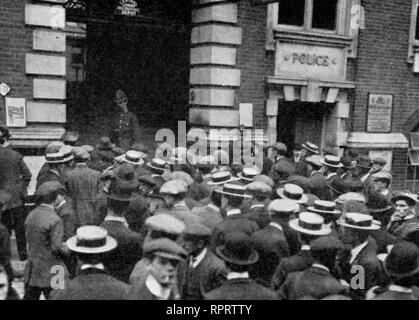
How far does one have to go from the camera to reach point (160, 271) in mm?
3600

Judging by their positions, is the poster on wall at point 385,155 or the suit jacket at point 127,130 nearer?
the suit jacket at point 127,130

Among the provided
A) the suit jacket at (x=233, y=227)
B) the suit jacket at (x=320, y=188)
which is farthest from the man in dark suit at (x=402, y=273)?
the suit jacket at (x=320, y=188)

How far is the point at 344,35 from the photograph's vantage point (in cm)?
1221

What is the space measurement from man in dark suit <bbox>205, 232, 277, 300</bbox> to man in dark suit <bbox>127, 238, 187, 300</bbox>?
35cm

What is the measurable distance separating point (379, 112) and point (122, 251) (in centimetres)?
977

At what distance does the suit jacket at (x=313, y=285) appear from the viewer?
385 centimetres

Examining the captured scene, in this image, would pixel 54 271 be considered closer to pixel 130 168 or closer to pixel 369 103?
pixel 130 168

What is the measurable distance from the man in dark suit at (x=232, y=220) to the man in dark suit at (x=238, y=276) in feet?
2.21

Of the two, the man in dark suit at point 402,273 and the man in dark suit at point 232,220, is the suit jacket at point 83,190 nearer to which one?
the man in dark suit at point 232,220

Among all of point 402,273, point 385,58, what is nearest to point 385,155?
point 385,58

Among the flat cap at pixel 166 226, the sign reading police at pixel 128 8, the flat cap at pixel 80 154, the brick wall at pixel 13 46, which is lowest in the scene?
the flat cap at pixel 166 226

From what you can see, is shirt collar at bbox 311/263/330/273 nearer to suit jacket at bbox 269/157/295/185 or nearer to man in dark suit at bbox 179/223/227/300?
man in dark suit at bbox 179/223/227/300

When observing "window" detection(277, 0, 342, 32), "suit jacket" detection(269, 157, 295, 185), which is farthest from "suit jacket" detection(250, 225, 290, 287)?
"window" detection(277, 0, 342, 32)

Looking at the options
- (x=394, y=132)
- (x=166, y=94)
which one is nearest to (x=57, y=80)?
(x=166, y=94)
